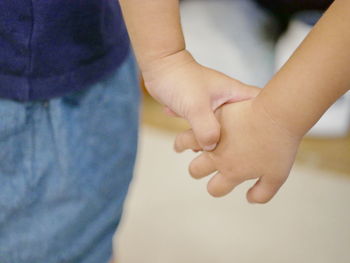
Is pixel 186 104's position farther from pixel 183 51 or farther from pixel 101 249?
pixel 101 249

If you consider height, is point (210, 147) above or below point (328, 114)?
above

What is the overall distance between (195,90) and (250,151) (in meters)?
0.07

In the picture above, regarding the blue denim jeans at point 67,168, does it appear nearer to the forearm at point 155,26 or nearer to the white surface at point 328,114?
the forearm at point 155,26

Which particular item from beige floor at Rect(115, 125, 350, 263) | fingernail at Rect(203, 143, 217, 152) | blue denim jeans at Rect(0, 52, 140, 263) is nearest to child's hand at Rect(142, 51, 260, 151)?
fingernail at Rect(203, 143, 217, 152)

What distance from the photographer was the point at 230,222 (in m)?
1.04

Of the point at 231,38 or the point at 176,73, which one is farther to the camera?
the point at 231,38

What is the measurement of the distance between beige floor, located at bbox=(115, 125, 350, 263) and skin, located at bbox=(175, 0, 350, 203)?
0.52 m

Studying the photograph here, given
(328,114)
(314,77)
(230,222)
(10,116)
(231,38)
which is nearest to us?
(314,77)

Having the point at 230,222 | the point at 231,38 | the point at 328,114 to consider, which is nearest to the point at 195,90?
the point at 230,222

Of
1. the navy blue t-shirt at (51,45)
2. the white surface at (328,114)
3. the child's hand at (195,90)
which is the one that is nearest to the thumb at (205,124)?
the child's hand at (195,90)

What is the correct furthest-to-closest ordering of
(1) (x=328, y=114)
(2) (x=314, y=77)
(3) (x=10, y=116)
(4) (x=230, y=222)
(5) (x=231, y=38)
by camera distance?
(5) (x=231, y=38), (1) (x=328, y=114), (4) (x=230, y=222), (3) (x=10, y=116), (2) (x=314, y=77)

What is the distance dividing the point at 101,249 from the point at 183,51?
29 cm

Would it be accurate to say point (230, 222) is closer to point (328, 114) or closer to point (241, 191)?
point (241, 191)

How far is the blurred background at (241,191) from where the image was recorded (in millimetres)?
982
